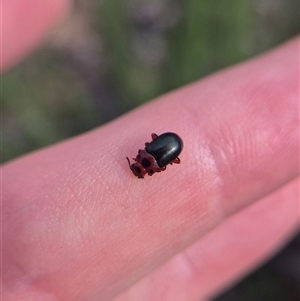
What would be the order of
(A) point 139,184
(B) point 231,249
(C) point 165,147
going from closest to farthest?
(C) point 165,147
(A) point 139,184
(B) point 231,249

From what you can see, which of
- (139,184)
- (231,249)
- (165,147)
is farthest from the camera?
(231,249)

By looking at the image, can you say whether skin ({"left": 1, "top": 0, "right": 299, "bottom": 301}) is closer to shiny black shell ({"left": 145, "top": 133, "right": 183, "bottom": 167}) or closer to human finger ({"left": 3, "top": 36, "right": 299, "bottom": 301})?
human finger ({"left": 3, "top": 36, "right": 299, "bottom": 301})

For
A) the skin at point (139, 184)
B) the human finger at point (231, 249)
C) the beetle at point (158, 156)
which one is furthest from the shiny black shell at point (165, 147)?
the human finger at point (231, 249)

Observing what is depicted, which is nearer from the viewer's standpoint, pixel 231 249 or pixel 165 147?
pixel 165 147

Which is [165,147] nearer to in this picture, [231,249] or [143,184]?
[143,184]

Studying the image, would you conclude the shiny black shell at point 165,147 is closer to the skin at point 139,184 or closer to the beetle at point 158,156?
the beetle at point 158,156

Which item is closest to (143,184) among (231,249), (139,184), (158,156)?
(139,184)

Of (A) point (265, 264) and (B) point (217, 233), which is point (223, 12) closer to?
(B) point (217, 233)

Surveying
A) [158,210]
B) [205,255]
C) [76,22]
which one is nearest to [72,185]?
[158,210]
